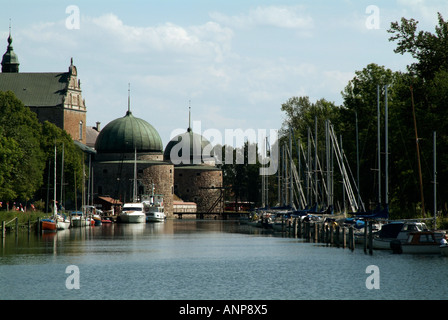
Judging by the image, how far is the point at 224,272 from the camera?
39656 millimetres

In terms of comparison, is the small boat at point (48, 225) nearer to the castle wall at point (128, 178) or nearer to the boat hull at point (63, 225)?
the boat hull at point (63, 225)

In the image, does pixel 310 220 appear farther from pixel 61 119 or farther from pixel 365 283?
pixel 61 119

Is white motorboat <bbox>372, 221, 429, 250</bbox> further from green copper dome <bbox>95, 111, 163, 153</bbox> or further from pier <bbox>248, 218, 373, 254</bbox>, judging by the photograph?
green copper dome <bbox>95, 111, 163, 153</bbox>

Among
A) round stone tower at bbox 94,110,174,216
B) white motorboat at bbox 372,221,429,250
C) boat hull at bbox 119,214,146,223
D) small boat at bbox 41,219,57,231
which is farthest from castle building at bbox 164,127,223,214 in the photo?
white motorboat at bbox 372,221,429,250

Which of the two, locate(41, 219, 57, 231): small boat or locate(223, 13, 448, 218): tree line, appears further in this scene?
locate(41, 219, 57, 231): small boat

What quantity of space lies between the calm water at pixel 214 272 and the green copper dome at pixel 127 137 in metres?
89.1

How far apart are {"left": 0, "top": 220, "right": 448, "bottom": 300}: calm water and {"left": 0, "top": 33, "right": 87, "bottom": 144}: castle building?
75.2 metres

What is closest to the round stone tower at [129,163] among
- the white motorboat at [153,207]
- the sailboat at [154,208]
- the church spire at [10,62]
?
the white motorboat at [153,207]

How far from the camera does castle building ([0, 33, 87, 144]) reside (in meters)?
131

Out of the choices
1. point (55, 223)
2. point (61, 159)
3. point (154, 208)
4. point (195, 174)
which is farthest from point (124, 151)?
point (55, 223)

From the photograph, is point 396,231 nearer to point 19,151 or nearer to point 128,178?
point 19,151
